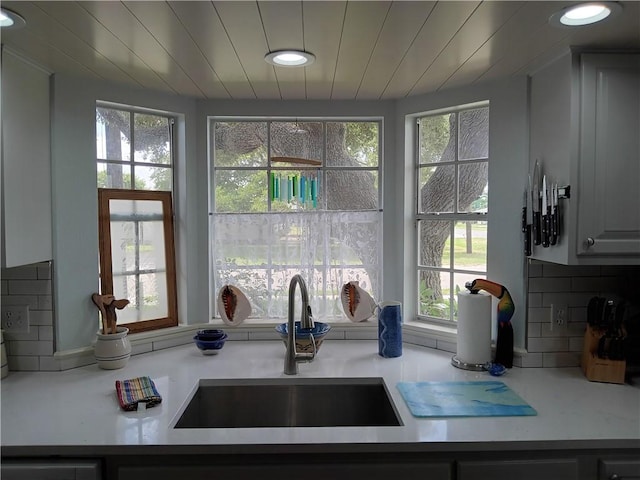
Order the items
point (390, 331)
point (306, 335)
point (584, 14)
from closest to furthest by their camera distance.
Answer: point (584, 14) < point (306, 335) < point (390, 331)

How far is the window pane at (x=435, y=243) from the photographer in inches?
90.8

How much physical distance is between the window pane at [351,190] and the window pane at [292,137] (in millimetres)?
204

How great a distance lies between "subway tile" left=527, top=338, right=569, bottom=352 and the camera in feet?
6.34

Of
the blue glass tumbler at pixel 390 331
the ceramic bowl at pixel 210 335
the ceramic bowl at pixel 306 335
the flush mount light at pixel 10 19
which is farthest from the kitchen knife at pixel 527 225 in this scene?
the flush mount light at pixel 10 19

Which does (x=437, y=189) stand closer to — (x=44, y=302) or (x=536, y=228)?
(x=536, y=228)

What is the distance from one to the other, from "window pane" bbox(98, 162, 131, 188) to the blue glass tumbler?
54.3 inches

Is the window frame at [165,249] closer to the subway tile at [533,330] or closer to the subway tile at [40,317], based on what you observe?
the subway tile at [40,317]

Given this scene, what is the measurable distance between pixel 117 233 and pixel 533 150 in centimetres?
192

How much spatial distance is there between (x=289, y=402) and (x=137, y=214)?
116cm

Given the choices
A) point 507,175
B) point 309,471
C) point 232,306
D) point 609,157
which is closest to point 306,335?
point 232,306

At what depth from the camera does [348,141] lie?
245cm

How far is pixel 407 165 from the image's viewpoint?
2363mm

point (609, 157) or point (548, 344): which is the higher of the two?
point (609, 157)

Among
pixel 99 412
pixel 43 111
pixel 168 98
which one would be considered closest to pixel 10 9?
pixel 43 111
